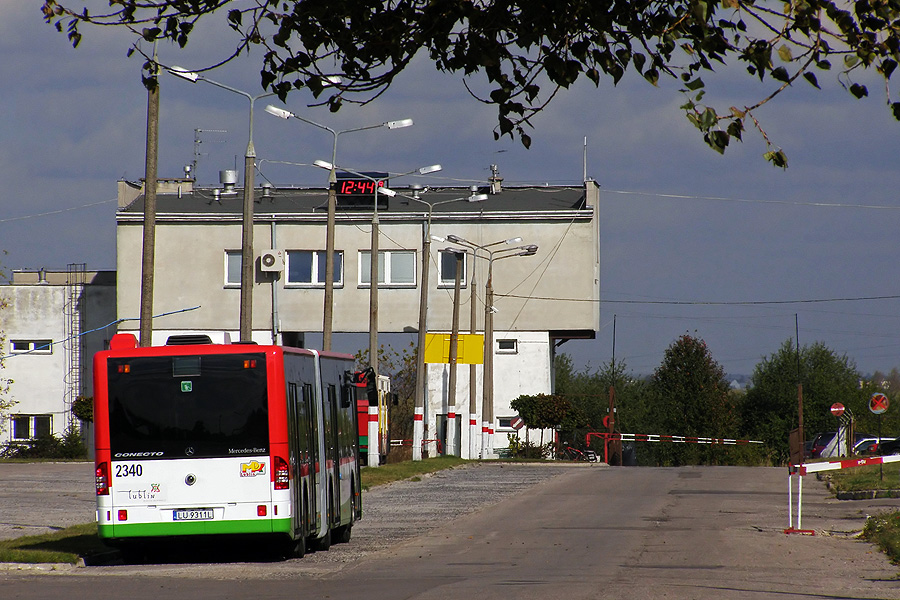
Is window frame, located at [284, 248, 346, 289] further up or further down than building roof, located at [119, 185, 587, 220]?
further down

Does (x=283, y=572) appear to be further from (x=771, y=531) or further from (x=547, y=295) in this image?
(x=547, y=295)

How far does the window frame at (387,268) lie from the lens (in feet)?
213

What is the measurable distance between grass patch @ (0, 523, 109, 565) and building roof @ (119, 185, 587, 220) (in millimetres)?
47160

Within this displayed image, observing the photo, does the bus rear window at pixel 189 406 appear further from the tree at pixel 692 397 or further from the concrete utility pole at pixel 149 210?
the tree at pixel 692 397

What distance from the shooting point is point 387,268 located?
65.6 metres

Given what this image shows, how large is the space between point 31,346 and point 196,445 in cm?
5205

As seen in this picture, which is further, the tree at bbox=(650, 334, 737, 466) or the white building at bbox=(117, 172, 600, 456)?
the tree at bbox=(650, 334, 737, 466)

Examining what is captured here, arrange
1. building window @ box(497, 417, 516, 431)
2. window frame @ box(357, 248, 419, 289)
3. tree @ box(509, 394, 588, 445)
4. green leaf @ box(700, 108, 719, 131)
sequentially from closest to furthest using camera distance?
green leaf @ box(700, 108, 719, 131) < tree @ box(509, 394, 588, 445) < window frame @ box(357, 248, 419, 289) < building window @ box(497, 417, 516, 431)

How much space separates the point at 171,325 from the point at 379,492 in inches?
1455

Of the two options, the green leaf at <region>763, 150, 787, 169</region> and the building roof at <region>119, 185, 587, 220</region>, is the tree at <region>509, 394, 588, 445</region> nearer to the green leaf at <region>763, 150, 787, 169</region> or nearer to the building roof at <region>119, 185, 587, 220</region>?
the building roof at <region>119, 185, 587, 220</region>

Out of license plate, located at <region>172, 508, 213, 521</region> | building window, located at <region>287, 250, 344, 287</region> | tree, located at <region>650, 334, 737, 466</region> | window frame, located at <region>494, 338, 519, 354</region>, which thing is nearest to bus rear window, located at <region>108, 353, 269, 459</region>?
license plate, located at <region>172, 508, 213, 521</region>

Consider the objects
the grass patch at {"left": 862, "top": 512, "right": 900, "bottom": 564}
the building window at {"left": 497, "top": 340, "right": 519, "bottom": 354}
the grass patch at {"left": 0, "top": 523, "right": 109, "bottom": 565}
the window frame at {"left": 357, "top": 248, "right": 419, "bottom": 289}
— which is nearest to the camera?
the grass patch at {"left": 0, "top": 523, "right": 109, "bottom": 565}

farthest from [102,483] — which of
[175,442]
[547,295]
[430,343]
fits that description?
[547,295]

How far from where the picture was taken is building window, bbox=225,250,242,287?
215ft
